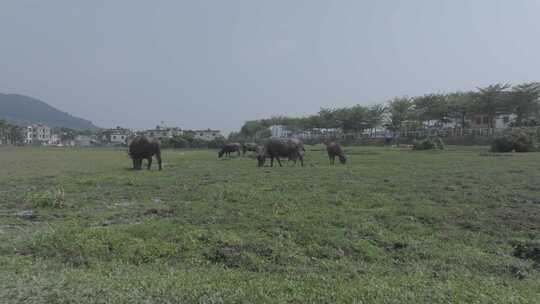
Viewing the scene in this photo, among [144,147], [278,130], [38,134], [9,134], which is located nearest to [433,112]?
[278,130]

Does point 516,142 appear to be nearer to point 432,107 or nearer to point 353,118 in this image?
point 432,107

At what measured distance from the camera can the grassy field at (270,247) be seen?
3.94 metres

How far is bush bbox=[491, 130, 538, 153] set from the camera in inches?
1291

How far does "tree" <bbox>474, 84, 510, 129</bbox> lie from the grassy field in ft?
168

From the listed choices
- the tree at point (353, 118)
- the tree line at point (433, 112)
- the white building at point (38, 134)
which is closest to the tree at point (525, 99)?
the tree line at point (433, 112)

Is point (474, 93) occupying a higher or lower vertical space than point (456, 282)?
higher

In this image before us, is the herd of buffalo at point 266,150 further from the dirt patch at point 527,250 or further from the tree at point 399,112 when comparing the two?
the tree at point 399,112

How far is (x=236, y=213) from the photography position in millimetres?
7613

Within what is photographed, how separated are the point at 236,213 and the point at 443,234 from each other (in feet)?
12.9

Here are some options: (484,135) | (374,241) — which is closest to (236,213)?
(374,241)

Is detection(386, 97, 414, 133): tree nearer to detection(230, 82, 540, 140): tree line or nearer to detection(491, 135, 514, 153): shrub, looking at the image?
detection(230, 82, 540, 140): tree line

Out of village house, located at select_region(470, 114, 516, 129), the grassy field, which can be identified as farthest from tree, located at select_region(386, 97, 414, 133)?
the grassy field

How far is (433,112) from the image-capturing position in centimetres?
6206

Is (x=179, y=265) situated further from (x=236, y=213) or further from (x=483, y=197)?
(x=483, y=197)
